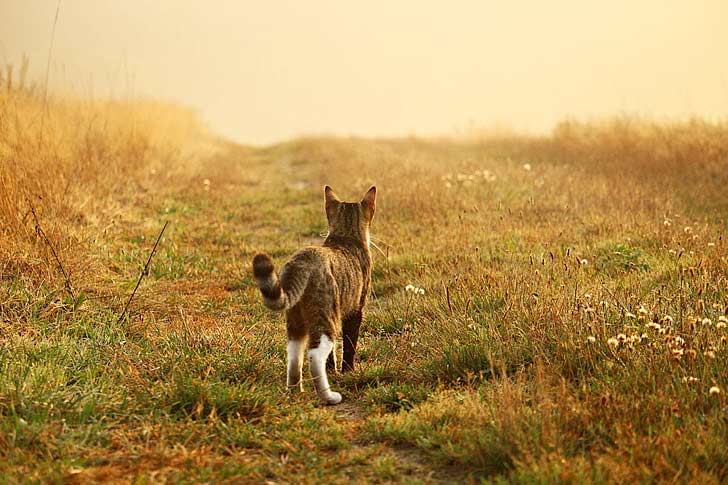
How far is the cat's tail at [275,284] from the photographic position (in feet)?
11.7

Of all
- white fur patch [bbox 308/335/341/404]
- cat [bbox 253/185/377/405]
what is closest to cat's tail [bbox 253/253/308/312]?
cat [bbox 253/185/377/405]

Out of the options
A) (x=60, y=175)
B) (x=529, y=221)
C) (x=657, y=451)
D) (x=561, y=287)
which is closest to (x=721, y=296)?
(x=561, y=287)

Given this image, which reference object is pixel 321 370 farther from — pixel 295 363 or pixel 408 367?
pixel 408 367

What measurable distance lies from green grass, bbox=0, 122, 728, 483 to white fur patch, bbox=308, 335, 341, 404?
0.32 ft

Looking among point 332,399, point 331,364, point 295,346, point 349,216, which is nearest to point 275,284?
point 295,346

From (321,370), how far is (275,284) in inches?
28.7

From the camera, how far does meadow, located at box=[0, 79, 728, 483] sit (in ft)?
10.7

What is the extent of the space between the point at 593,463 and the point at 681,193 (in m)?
8.21

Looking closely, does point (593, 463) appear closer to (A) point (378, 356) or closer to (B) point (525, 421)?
(B) point (525, 421)

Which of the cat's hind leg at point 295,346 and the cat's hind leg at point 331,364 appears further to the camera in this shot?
the cat's hind leg at point 331,364

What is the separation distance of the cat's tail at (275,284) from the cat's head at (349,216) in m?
1.09

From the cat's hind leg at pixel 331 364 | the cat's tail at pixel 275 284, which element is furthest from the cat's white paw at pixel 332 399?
the cat's tail at pixel 275 284

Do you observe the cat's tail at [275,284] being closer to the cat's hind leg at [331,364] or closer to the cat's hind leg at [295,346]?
the cat's hind leg at [295,346]

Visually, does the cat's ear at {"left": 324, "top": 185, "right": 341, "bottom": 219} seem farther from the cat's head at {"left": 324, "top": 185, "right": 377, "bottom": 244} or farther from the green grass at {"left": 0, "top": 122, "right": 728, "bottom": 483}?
the green grass at {"left": 0, "top": 122, "right": 728, "bottom": 483}
